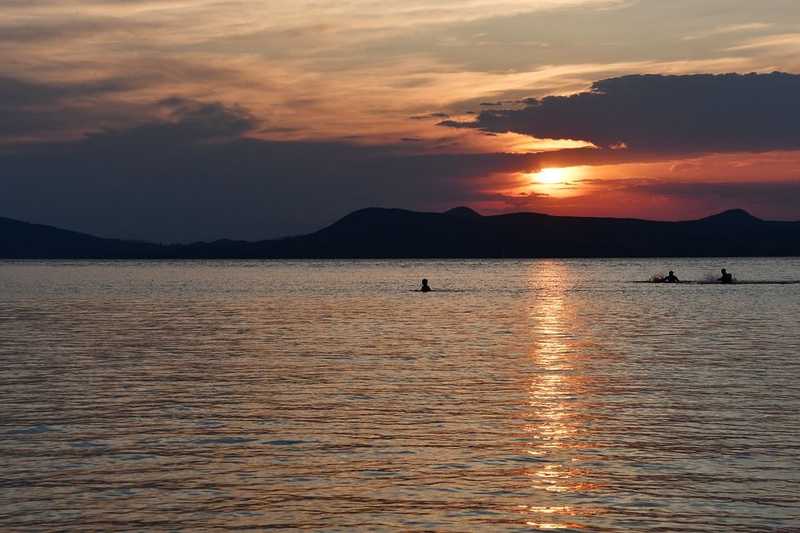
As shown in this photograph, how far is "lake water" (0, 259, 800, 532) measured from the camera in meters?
17.5

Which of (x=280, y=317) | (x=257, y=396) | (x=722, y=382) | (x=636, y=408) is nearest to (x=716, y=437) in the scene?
(x=636, y=408)

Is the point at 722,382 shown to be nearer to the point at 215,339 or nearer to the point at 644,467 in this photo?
the point at 644,467

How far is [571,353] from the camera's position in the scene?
47.8 meters

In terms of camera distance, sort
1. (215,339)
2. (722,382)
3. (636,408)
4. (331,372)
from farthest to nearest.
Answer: (215,339), (331,372), (722,382), (636,408)

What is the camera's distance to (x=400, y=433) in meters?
24.8

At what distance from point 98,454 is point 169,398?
9.33 metres

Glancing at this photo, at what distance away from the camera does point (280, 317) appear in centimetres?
7650

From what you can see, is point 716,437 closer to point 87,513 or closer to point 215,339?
point 87,513

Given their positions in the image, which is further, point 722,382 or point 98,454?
point 722,382

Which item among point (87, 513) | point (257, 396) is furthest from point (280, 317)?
point (87, 513)

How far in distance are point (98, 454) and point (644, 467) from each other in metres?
11.9

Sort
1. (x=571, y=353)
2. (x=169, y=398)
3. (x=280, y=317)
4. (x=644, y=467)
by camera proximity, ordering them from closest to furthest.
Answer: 1. (x=644, y=467)
2. (x=169, y=398)
3. (x=571, y=353)
4. (x=280, y=317)

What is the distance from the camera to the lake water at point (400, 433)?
17531 millimetres

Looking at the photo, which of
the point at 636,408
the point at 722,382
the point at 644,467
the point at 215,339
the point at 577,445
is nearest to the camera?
the point at 644,467
